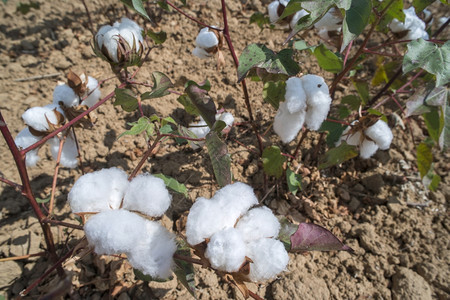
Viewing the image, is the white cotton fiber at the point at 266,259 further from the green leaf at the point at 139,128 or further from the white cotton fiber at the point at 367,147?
the white cotton fiber at the point at 367,147

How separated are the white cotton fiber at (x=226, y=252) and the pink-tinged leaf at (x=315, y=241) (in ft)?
0.85

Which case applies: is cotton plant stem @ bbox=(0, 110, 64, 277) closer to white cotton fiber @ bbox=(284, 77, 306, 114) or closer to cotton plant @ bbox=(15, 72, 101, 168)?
cotton plant @ bbox=(15, 72, 101, 168)

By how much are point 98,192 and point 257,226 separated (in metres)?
0.39

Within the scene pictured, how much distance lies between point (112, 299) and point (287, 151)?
1122mm

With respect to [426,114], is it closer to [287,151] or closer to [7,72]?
[287,151]

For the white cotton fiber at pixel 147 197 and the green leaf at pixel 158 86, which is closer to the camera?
the white cotton fiber at pixel 147 197

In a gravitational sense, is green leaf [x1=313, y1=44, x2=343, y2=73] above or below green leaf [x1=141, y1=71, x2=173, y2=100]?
below

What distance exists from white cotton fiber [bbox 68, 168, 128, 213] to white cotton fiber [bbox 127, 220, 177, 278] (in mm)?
109

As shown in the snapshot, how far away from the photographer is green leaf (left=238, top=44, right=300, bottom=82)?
100 centimetres

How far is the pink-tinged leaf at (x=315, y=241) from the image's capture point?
84cm

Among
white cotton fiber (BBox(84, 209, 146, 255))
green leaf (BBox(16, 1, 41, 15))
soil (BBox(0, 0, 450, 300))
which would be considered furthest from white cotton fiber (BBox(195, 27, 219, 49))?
green leaf (BBox(16, 1, 41, 15))

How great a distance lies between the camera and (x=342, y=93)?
1995mm

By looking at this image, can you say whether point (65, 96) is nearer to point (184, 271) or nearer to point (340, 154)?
point (184, 271)

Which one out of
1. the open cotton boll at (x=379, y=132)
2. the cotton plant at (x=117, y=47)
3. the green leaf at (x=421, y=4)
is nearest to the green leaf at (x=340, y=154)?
the open cotton boll at (x=379, y=132)
